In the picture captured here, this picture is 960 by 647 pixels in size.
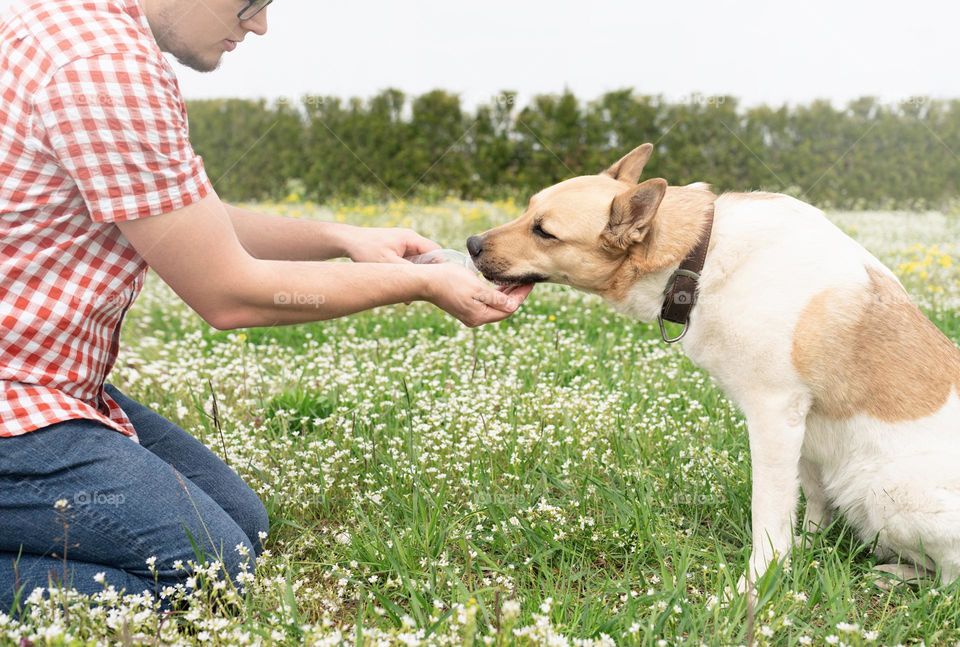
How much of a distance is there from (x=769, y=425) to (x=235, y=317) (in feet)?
6.21

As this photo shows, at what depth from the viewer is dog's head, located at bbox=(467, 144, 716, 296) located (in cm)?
328

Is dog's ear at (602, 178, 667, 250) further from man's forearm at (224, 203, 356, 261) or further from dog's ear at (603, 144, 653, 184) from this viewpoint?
man's forearm at (224, 203, 356, 261)

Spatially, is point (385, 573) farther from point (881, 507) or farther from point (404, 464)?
point (881, 507)

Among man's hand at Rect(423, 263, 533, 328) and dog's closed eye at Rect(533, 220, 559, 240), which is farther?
dog's closed eye at Rect(533, 220, 559, 240)

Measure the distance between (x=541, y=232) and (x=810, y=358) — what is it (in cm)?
113

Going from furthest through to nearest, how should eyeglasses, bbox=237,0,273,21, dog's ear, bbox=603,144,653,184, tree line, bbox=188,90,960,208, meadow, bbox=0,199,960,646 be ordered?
tree line, bbox=188,90,960,208, dog's ear, bbox=603,144,653,184, eyeglasses, bbox=237,0,273,21, meadow, bbox=0,199,960,646

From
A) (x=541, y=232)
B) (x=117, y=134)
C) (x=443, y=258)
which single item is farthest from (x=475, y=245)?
(x=117, y=134)

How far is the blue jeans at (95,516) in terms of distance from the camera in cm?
265

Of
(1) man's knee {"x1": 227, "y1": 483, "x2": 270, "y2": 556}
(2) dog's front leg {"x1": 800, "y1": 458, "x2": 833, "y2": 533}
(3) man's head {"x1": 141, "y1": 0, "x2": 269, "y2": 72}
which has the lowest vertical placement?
(1) man's knee {"x1": 227, "y1": 483, "x2": 270, "y2": 556}

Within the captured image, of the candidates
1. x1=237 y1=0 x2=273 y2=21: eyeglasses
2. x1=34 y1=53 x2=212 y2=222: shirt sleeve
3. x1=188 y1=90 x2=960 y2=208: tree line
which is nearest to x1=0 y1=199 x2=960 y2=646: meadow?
x1=34 y1=53 x2=212 y2=222: shirt sleeve

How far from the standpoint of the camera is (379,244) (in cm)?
358

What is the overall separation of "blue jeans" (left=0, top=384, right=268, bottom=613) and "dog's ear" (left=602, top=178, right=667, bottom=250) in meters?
1.76

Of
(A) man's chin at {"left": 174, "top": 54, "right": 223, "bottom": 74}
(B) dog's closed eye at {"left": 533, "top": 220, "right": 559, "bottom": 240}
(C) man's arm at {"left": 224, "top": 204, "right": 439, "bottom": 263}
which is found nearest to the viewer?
(A) man's chin at {"left": 174, "top": 54, "right": 223, "bottom": 74}

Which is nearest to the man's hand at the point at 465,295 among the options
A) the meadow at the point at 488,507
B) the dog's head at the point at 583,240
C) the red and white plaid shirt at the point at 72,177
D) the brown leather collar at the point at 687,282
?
the dog's head at the point at 583,240
